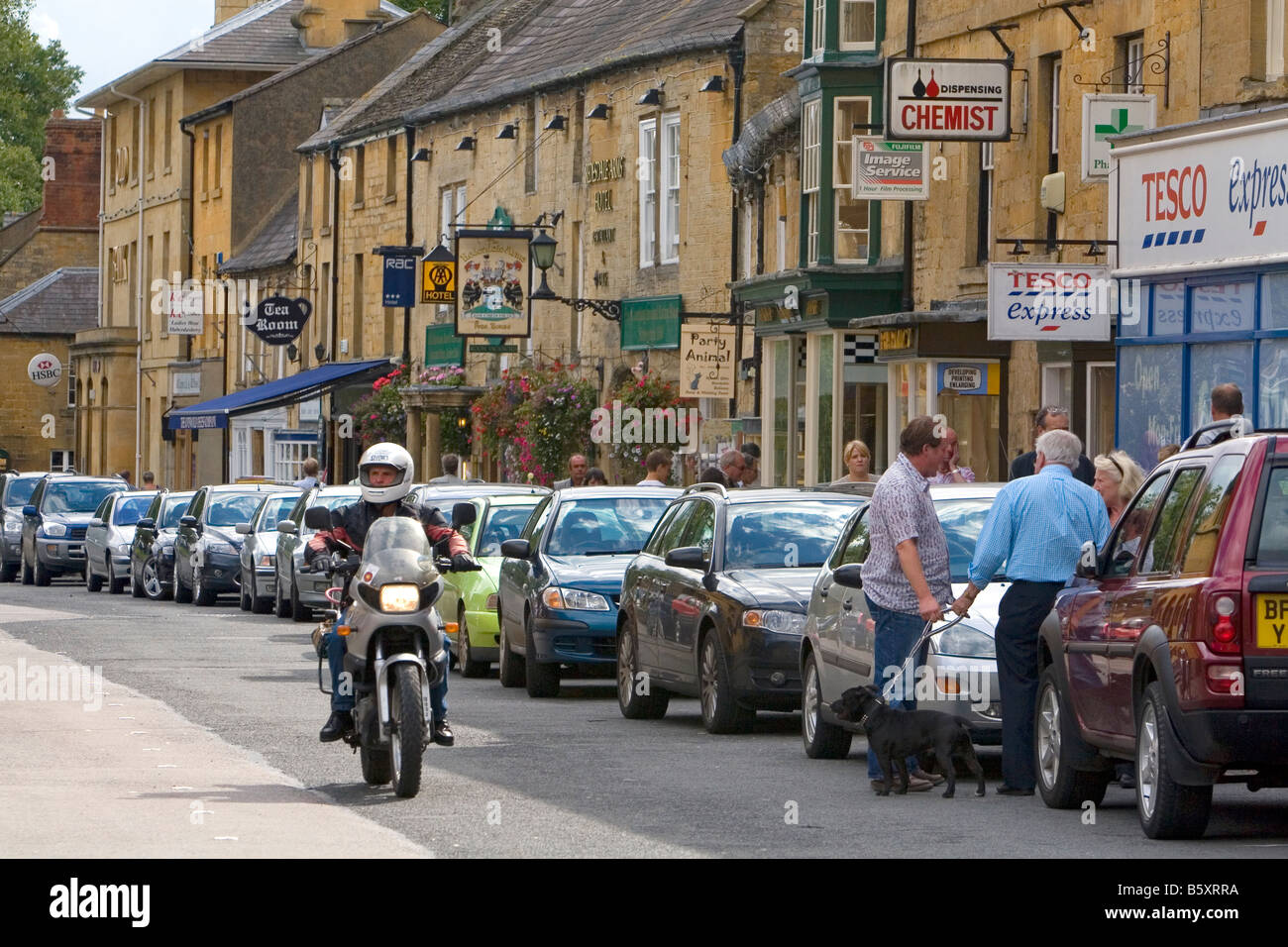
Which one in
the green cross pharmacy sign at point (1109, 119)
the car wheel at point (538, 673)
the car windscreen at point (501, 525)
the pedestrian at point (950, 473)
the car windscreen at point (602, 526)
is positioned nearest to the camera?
the pedestrian at point (950, 473)

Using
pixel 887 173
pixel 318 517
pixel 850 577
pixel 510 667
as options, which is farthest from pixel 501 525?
pixel 318 517

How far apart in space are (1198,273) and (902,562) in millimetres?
10219

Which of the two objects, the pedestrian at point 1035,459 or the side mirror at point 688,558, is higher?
the pedestrian at point 1035,459

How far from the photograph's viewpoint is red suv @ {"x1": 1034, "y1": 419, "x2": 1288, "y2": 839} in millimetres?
10023

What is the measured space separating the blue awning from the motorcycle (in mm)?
40893

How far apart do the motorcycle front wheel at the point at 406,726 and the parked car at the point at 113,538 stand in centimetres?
2688

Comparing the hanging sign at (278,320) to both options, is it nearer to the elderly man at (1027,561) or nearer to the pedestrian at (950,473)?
the pedestrian at (950,473)

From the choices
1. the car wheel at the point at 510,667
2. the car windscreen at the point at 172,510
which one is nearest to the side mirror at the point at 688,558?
the car wheel at the point at 510,667

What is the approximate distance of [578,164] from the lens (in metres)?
42.3

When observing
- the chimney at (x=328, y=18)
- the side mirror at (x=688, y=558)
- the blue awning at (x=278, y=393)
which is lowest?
the side mirror at (x=688, y=558)

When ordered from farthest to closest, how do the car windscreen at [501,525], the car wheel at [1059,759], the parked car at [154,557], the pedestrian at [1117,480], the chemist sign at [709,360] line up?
the parked car at [154,557], the chemist sign at [709,360], the car windscreen at [501,525], the pedestrian at [1117,480], the car wheel at [1059,759]

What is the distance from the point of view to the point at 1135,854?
1025cm

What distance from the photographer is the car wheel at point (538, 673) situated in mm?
19422

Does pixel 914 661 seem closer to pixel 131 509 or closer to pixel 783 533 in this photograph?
pixel 783 533
